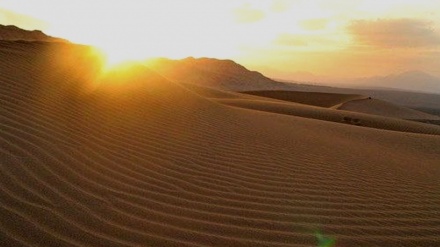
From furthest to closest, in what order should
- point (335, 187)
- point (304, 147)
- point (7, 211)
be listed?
point (304, 147)
point (335, 187)
point (7, 211)

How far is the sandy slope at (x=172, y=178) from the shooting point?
3.17 metres

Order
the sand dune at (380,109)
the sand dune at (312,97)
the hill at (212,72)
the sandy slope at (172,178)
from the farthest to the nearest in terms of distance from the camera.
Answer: the hill at (212,72) < the sand dune at (312,97) < the sand dune at (380,109) < the sandy slope at (172,178)

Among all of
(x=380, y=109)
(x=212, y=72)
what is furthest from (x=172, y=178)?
(x=212, y=72)

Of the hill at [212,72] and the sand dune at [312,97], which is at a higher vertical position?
the hill at [212,72]

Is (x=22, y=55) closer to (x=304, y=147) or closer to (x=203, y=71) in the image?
(x=304, y=147)

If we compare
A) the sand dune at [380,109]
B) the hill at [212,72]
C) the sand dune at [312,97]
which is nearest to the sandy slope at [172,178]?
the sand dune at [380,109]

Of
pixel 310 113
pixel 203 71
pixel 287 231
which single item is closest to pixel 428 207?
pixel 287 231

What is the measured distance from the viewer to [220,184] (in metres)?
4.41

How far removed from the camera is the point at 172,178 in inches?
173

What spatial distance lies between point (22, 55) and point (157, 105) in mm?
2795

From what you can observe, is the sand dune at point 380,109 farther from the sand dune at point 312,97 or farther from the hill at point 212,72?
the hill at point 212,72

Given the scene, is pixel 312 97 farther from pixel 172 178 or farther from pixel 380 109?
pixel 172 178

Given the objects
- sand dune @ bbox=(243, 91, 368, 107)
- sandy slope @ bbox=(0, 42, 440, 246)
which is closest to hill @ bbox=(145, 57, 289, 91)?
sand dune @ bbox=(243, 91, 368, 107)

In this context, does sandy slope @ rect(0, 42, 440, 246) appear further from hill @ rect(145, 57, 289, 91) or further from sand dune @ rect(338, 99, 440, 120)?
hill @ rect(145, 57, 289, 91)
